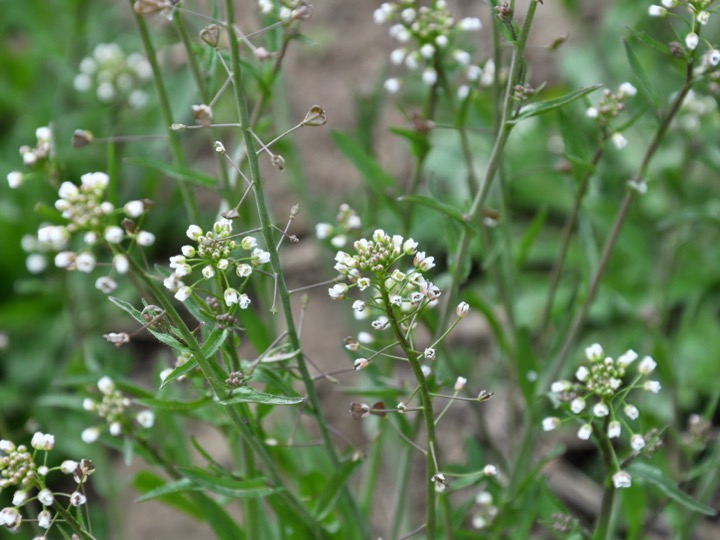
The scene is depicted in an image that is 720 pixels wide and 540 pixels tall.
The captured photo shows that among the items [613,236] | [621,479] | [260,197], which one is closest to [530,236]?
[613,236]

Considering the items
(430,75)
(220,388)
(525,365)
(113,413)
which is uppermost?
(430,75)

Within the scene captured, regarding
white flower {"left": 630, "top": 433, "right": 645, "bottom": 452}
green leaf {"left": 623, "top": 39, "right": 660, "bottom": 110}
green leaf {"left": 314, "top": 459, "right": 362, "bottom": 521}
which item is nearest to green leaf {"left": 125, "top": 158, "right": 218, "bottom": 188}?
green leaf {"left": 314, "top": 459, "right": 362, "bottom": 521}

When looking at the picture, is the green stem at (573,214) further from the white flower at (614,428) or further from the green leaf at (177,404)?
the green leaf at (177,404)

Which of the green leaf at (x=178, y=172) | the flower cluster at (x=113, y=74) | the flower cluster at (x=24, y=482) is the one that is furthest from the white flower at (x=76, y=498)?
the flower cluster at (x=113, y=74)

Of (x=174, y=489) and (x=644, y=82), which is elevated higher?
(x=644, y=82)

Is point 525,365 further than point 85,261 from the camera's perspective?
Yes

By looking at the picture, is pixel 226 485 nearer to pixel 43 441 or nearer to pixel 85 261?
pixel 43 441

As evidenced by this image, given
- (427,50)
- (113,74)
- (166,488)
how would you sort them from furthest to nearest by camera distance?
(113,74) → (427,50) → (166,488)
